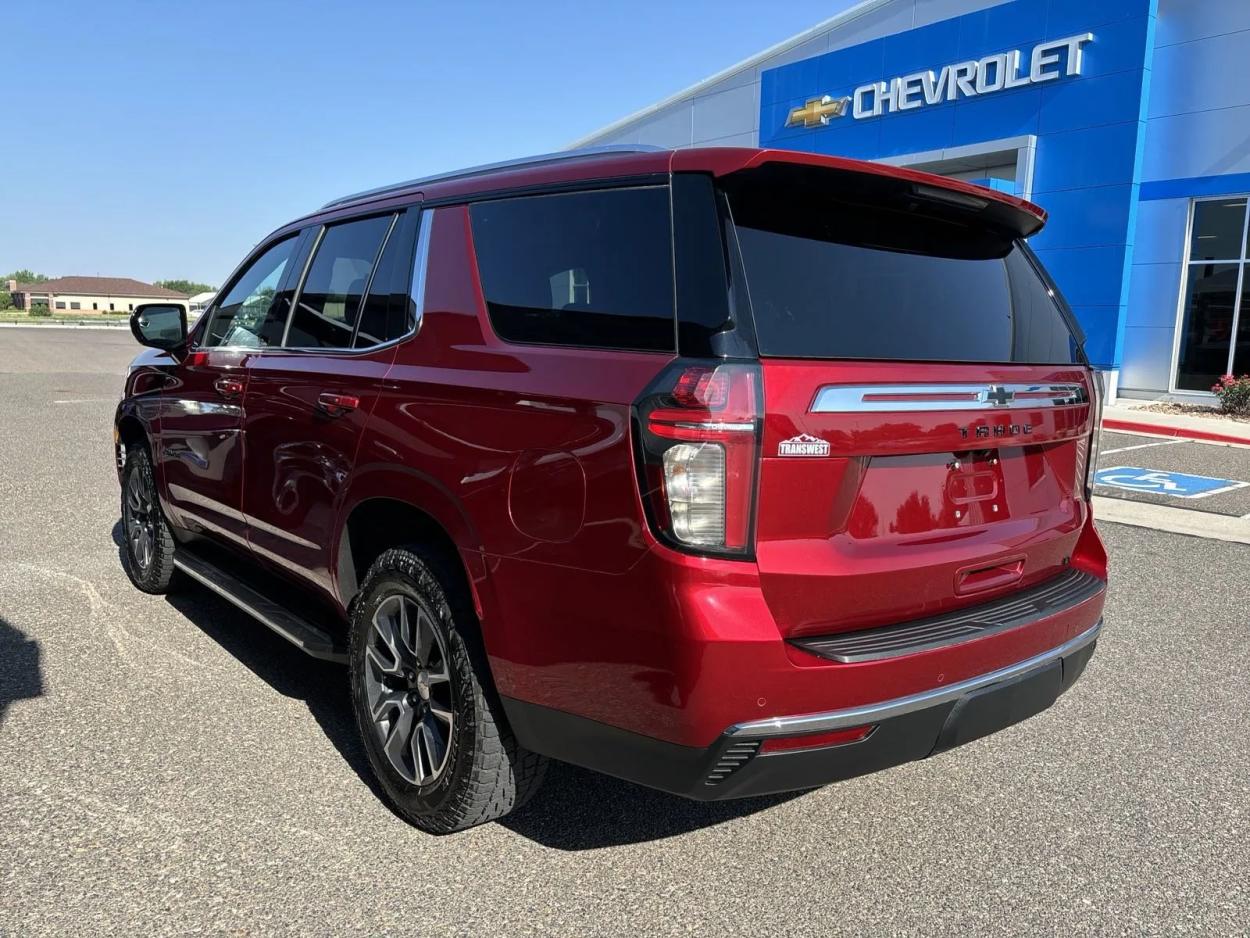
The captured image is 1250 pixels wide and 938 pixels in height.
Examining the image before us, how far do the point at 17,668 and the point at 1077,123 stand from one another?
19098 millimetres

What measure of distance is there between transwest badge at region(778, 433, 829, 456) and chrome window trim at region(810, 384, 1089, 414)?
2.6 inches

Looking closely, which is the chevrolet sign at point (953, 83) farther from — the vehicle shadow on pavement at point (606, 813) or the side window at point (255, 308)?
the vehicle shadow on pavement at point (606, 813)

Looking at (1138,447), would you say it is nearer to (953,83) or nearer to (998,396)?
(953,83)

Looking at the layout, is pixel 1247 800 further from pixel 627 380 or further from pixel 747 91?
pixel 747 91

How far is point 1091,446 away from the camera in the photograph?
3180mm

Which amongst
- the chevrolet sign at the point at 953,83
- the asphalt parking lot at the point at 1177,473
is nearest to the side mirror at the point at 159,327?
the asphalt parking lot at the point at 1177,473

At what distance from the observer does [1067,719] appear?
390cm

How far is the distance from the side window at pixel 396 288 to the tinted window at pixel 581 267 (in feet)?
1.00

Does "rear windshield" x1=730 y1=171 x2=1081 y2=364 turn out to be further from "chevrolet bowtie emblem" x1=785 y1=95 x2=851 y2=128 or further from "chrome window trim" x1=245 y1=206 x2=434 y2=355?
"chevrolet bowtie emblem" x1=785 y1=95 x2=851 y2=128

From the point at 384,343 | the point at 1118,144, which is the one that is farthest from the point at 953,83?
the point at 384,343

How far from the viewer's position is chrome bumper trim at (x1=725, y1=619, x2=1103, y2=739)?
222 cm

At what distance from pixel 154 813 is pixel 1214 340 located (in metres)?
19.4

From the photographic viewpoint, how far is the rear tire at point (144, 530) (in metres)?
5.04

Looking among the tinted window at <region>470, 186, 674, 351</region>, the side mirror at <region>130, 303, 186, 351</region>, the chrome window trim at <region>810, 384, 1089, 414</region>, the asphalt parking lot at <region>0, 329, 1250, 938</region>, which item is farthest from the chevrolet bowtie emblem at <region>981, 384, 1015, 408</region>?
the side mirror at <region>130, 303, 186, 351</region>
